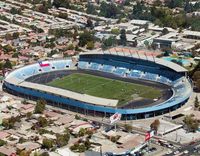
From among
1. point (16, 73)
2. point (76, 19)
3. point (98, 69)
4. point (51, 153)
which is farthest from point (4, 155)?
point (76, 19)

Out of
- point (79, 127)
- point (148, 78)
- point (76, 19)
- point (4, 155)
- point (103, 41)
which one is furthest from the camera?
point (76, 19)

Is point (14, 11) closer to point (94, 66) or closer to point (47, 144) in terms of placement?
point (94, 66)

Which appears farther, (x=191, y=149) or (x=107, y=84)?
(x=107, y=84)

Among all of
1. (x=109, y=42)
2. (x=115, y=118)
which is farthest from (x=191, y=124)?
(x=109, y=42)

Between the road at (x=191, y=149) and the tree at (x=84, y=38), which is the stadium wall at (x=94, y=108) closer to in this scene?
the road at (x=191, y=149)

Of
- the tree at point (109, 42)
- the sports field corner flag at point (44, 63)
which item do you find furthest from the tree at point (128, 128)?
the tree at point (109, 42)

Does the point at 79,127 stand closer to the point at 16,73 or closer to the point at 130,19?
the point at 16,73
